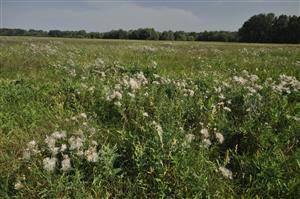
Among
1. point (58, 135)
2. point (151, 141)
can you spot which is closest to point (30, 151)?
point (58, 135)

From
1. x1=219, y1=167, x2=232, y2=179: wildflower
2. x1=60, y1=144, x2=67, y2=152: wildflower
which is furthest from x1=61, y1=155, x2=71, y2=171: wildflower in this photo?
x1=219, y1=167, x2=232, y2=179: wildflower

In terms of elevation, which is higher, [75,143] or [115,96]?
[115,96]

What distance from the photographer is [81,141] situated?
4211mm

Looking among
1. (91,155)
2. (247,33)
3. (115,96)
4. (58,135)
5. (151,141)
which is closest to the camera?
(91,155)

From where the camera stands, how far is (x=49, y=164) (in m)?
3.86

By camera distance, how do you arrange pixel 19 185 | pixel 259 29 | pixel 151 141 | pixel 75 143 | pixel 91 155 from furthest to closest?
pixel 259 29
pixel 151 141
pixel 75 143
pixel 91 155
pixel 19 185

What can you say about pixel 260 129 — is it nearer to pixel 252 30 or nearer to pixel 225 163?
pixel 225 163

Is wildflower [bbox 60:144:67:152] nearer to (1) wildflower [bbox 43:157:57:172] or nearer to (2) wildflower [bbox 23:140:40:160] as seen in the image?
(1) wildflower [bbox 43:157:57:172]

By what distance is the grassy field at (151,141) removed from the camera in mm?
3952

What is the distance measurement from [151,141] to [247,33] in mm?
79234

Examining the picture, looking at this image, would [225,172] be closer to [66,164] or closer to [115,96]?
[66,164]

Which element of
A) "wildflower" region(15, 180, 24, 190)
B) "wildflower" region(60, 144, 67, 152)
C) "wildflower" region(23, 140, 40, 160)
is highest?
"wildflower" region(60, 144, 67, 152)

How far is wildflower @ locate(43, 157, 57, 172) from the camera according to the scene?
151 inches

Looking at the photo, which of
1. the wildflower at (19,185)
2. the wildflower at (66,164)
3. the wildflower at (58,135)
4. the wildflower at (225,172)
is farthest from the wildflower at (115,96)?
the wildflower at (19,185)
